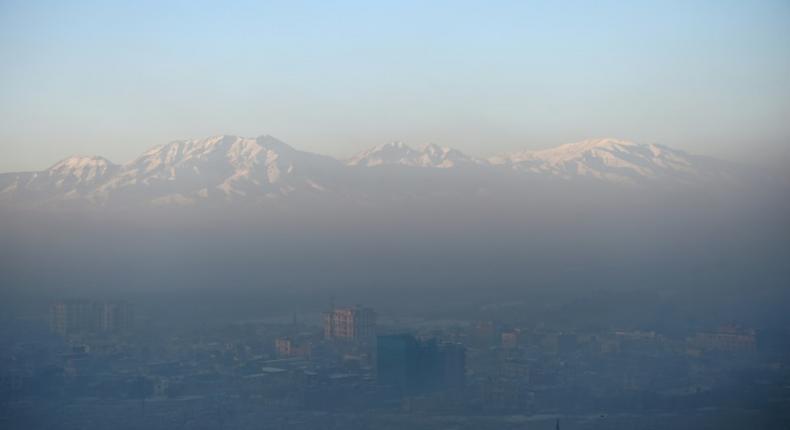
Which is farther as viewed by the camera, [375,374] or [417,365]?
[375,374]

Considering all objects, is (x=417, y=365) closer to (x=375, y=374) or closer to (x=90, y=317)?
(x=375, y=374)

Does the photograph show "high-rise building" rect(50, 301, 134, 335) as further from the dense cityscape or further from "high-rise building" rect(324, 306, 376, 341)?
"high-rise building" rect(324, 306, 376, 341)

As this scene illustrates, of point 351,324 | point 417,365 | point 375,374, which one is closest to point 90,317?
point 351,324

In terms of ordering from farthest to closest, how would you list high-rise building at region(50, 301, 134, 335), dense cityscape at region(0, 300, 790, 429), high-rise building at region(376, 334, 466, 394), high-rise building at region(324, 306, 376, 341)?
high-rise building at region(50, 301, 134, 335) → high-rise building at region(324, 306, 376, 341) → high-rise building at region(376, 334, 466, 394) → dense cityscape at region(0, 300, 790, 429)

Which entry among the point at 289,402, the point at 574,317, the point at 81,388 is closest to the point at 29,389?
the point at 81,388

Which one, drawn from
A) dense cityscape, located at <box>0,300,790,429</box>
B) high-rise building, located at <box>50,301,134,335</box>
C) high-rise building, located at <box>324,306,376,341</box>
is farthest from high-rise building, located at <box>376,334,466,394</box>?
high-rise building, located at <box>50,301,134,335</box>

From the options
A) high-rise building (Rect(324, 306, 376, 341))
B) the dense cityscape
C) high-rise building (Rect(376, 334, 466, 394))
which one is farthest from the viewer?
high-rise building (Rect(324, 306, 376, 341))
